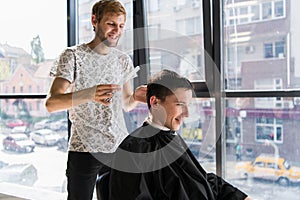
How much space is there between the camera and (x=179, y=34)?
2.85 metres

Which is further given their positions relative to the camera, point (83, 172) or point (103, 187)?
point (83, 172)

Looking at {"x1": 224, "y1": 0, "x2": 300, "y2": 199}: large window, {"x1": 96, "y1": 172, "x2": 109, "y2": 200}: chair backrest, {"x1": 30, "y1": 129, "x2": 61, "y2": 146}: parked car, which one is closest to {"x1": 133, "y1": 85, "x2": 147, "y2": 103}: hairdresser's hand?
{"x1": 96, "y1": 172, "x2": 109, "y2": 200}: chair backrest

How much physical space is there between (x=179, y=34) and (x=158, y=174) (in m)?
1.48

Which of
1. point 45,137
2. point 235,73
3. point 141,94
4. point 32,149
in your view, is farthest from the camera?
point 32,149

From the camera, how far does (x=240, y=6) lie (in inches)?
105

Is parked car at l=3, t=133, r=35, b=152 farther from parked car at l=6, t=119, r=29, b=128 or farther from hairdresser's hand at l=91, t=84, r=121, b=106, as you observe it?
hairdresser's hand at l=91, t=84, r=121, b=106

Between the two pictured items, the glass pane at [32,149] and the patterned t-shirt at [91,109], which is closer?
the patterned t-shirt at [91,109]

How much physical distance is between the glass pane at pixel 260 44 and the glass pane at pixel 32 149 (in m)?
1.75

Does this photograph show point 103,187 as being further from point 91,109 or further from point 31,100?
point 31,100

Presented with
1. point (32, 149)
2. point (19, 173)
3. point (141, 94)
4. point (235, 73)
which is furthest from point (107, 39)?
point (19, 173)

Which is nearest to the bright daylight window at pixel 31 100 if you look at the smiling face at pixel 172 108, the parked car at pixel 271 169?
the parked car at pixel 271 169

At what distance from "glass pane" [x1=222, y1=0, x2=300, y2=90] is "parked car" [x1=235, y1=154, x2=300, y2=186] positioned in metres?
0.48

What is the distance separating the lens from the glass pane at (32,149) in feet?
12.5

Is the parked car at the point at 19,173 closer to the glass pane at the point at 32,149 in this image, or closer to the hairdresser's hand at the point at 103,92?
the glass pane at the point at 32,149
